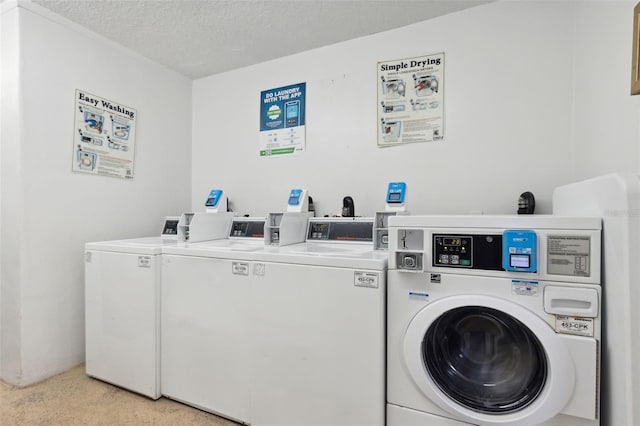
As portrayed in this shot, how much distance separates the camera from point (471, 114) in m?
2.05

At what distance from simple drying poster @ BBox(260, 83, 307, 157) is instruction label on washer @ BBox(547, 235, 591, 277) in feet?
6.05

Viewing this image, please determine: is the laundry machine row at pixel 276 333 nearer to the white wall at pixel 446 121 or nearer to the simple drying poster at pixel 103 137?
the white wall at pixel 446 121

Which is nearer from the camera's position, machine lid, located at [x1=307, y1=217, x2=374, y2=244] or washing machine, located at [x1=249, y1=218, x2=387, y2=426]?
washing machine, located at [x1=249, y1=218, x2=387, y2=426]

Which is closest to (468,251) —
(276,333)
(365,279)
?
(365,279)

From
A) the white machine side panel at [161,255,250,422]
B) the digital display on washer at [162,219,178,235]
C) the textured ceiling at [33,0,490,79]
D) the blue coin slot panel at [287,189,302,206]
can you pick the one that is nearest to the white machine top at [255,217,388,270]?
the blue coin slot panel at [287,189,302,206]

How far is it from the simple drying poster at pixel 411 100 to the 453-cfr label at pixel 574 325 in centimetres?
137

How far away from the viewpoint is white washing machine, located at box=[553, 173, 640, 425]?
2.87ft

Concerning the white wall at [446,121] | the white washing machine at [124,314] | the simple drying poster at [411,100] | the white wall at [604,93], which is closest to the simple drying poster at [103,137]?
the white washing machine at [124,314]

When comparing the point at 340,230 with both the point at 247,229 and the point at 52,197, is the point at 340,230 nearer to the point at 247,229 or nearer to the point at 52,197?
the point at 247,229

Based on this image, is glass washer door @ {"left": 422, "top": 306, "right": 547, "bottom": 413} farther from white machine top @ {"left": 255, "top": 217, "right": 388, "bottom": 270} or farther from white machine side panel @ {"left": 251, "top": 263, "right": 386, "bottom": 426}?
white machine top @ {"left": 255, "top": 217, "right": 388, "bottom": 270}

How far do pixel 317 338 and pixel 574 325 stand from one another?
950mm

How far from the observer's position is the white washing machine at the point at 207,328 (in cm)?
157

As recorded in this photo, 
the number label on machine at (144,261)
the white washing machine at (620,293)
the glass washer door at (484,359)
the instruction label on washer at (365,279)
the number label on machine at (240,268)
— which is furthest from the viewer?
the number label on machine at (144,261)

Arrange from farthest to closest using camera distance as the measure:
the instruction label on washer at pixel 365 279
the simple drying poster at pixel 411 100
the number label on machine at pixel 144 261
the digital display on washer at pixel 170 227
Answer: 1. the digital display on washer at pixel 170 227
2. the simple drying poster at pixel 411 100
3. the number label on machine at pixel 144 261
4. the instruction label on washer at pixel 365 279
